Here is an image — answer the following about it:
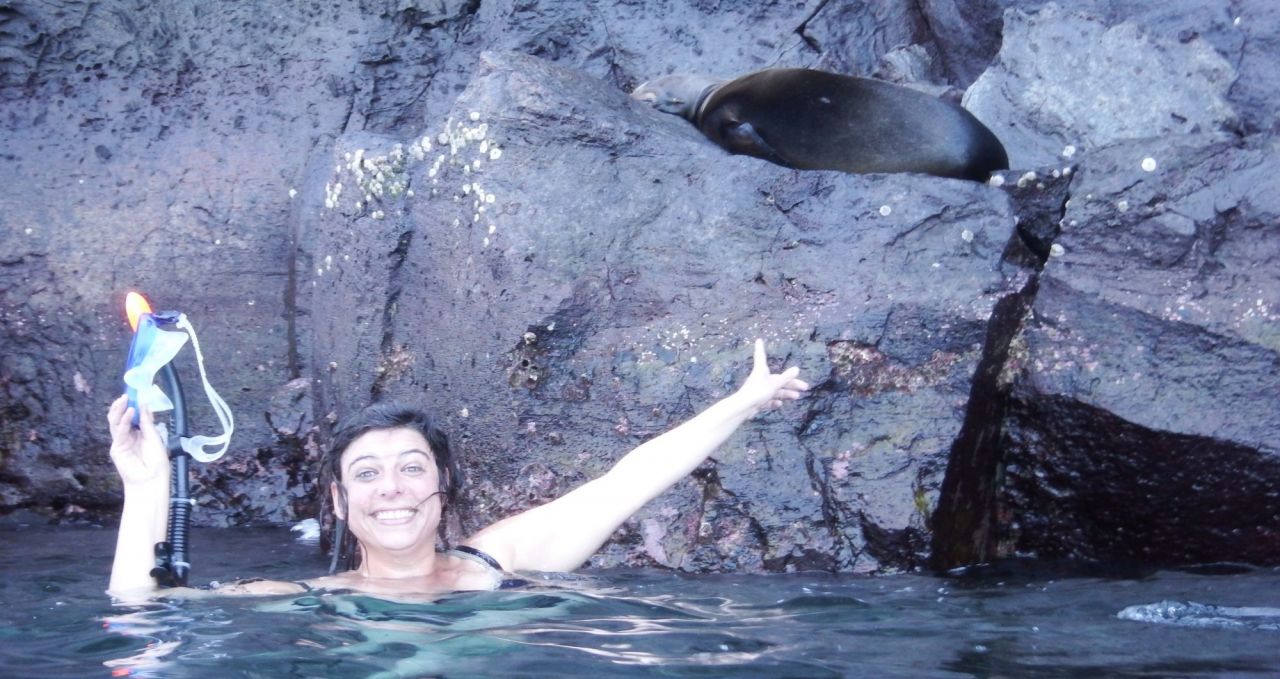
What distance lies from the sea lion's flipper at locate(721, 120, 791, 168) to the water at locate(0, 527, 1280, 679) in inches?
85.3

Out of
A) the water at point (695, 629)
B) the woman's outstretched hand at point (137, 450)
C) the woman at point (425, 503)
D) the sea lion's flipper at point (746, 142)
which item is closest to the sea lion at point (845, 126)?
the sea lion's flipper at point (746, 142)

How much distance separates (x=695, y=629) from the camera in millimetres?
3188

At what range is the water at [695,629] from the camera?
2.78 meters

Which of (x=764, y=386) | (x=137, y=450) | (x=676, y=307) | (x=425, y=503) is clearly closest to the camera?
(x=137, y=450)

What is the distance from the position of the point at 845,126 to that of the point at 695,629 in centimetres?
298

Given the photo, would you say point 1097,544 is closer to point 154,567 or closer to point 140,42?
point 154,567

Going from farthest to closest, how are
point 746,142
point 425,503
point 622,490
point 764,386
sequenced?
point 746,142
point 425,503
point 622,490
point 764,386

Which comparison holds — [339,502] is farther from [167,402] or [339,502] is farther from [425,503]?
Answer: [167,402]

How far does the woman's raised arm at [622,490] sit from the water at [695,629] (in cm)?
13

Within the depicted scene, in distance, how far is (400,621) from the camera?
3.21 meters

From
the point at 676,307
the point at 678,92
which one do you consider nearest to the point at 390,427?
the point at 676,307

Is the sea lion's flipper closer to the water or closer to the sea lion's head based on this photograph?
the sea lion's head

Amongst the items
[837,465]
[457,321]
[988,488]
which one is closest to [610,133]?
[457,321]

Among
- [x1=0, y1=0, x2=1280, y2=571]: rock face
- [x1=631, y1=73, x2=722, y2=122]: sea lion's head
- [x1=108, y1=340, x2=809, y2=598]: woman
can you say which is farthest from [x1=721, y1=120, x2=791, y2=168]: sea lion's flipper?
[x1=108, y1=340, x2=809, y2=598]: woman
